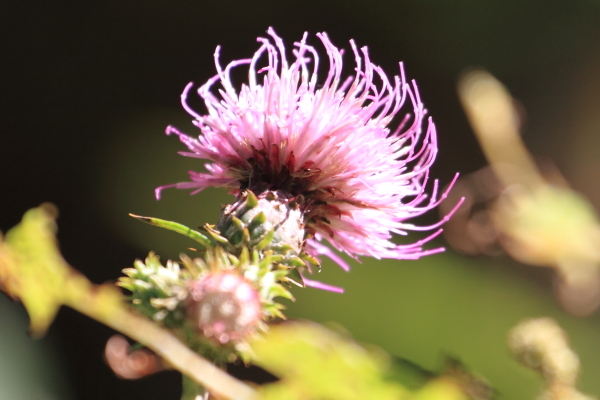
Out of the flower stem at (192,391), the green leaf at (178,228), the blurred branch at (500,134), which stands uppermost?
the blurred branch at (500,134)

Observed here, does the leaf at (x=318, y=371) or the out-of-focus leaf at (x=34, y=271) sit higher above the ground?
the leaf at (x=318, y=371)

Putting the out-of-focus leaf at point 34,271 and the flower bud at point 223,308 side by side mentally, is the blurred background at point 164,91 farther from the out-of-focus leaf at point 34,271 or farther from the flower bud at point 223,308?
the out-of-focus leaf at point 34,271

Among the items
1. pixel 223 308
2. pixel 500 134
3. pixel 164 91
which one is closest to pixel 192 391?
pixel 223 308

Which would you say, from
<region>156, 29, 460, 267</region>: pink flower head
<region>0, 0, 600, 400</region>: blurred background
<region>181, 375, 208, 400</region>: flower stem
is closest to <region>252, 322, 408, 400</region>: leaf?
<region>181, 375, 208, 400</region>: flower stem

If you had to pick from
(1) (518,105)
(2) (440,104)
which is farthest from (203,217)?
(1) (518,105)

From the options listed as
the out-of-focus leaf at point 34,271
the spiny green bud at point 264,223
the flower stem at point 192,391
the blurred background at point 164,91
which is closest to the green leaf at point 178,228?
the spiny green bud at point 264,223

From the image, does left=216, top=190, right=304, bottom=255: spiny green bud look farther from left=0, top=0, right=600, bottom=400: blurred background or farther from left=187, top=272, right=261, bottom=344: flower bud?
left=0, top=0, right=600, bottom=400: blurred background

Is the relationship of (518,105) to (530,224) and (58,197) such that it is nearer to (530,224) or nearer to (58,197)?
(530,224)

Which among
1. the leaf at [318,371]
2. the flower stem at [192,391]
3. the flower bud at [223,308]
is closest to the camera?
the leaf at [318,371]
